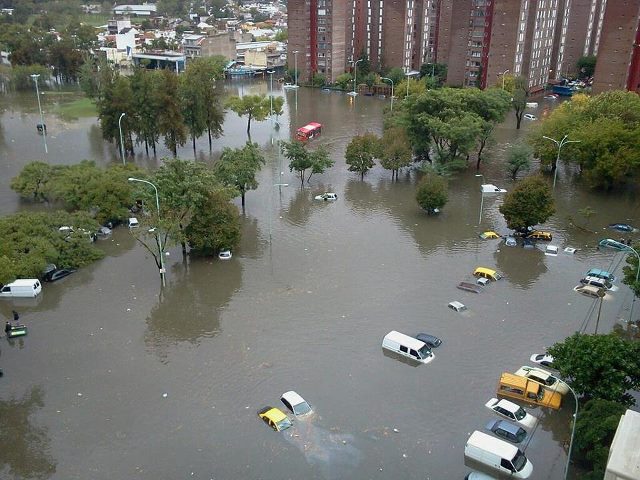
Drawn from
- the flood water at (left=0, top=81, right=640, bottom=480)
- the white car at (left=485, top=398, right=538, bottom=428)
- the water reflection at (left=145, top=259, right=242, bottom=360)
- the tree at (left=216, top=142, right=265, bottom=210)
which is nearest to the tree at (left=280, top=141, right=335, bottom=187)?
the flood water at (left=0, top=81, right=640, bottom=480)

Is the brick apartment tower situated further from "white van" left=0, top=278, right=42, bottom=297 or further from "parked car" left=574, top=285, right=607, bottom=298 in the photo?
"white van" left=0, top=278, right=42, bottom=297

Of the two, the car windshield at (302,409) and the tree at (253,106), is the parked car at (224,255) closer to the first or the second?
the car windshield at (302,409)

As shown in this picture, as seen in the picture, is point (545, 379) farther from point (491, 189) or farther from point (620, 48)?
point (620, 48)

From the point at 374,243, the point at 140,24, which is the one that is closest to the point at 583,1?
the point at 374,243

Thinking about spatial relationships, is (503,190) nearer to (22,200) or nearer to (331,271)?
(331,271)

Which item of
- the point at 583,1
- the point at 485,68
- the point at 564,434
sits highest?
the point at 583,1

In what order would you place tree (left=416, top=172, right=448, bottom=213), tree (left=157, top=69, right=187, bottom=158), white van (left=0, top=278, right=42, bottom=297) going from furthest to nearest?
tree (left=157, top=69, right=187, bottom=158), tree (left=416, top=172, right=448, bottom=213), white van (left=0, top=278, right=42, bottom=297)
